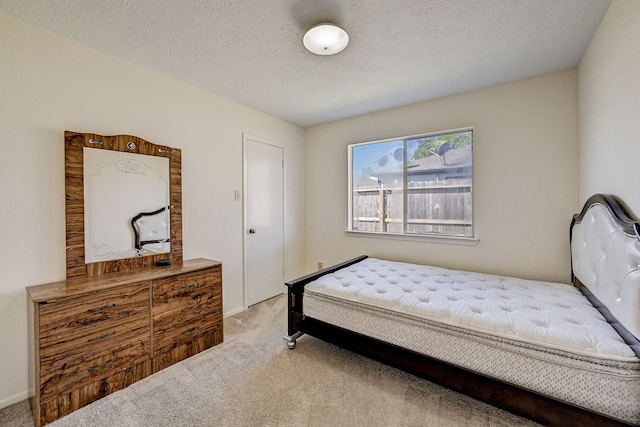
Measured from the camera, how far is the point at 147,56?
2.09 meters

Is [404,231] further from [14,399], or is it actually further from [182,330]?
[14,399]

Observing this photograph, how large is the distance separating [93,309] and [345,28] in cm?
246

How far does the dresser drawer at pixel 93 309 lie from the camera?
1499mm

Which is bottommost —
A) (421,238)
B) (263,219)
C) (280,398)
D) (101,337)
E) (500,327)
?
(280,398)

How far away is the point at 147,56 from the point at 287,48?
1134 millimetres

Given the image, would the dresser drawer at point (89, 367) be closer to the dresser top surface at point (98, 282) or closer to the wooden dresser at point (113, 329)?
the wooden dresser at point (113, 329)

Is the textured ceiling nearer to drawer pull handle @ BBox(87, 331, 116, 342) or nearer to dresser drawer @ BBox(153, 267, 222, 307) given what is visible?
dresser drawer @ BBox(153, 267, 222, 307)

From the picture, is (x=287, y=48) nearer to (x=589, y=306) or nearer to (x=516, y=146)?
(x=516, y=146)

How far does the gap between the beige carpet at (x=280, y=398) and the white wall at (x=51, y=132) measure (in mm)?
740

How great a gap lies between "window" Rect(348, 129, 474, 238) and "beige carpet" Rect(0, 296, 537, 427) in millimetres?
1692

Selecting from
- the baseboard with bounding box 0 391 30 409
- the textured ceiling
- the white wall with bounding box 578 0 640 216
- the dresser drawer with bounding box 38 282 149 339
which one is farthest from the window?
the baseboard with bounding box 0 391 30 409

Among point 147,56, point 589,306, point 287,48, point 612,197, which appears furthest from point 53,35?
point 589,306

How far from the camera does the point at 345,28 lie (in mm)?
1767

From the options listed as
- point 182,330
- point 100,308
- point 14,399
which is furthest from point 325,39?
point 14,399
